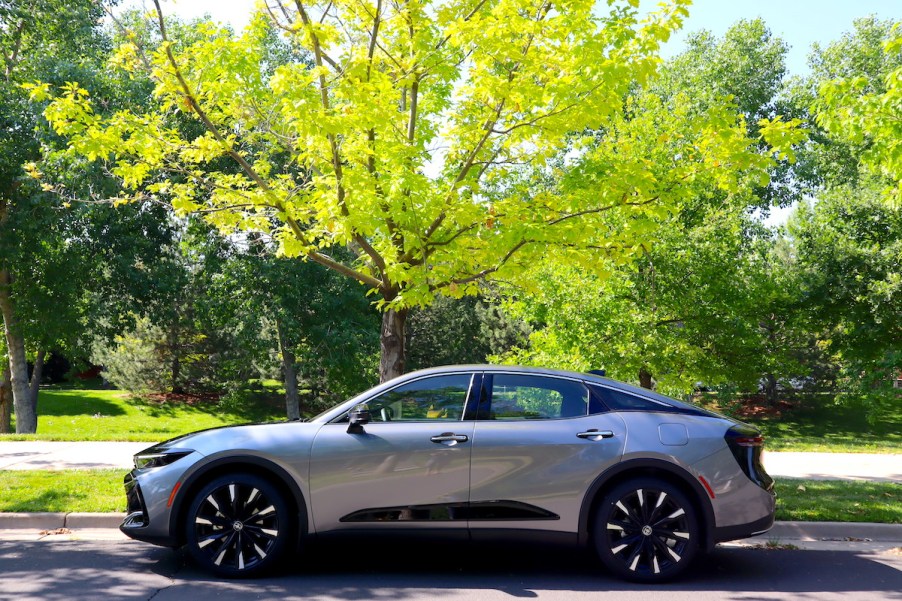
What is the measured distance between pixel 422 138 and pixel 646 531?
18.7ft

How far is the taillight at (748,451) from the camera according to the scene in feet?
19.5

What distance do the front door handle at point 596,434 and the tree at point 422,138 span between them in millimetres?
2879

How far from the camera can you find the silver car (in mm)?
5871

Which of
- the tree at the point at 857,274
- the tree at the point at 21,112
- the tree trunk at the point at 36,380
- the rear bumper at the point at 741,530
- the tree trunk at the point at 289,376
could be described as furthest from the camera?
the tree trunk at the point at 289,376

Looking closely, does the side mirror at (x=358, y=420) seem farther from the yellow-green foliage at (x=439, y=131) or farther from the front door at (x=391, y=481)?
the yellow-green foliage at (x=439, y=131)

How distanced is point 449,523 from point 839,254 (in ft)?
52.6

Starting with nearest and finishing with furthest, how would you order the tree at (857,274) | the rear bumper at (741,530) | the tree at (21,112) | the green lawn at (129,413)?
the rear bumper at (741,530), the tree at (21,112), the tree at (857,274), the green lawn at (129,413)

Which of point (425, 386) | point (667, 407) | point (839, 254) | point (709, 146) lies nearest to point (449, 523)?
point (425, 386)

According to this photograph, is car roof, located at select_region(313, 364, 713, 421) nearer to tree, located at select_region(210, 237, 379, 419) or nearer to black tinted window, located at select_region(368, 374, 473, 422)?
black tinted window, located at select_region(368, 374, 473, 422)

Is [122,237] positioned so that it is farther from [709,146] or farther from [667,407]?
[667,407]

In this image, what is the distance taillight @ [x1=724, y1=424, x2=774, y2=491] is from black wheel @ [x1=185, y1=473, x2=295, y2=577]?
3.24 metres

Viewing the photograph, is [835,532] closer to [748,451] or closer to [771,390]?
[748,451]

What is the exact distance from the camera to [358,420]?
600 centimetres

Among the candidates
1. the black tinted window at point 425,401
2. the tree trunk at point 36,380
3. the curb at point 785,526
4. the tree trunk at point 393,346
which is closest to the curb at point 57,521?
the curb at point 785,526
